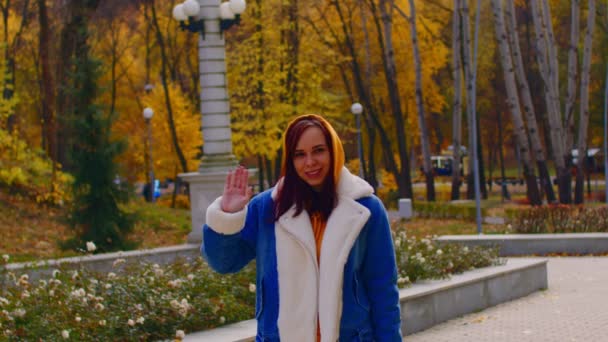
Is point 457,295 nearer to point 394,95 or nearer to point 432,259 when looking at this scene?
point 432,259

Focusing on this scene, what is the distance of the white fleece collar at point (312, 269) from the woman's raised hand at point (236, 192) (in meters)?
0.18

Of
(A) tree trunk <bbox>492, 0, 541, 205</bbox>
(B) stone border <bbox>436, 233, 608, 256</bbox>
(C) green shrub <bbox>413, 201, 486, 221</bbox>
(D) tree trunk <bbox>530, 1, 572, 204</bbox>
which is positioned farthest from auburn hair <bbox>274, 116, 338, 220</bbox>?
(D) tree trunk <bbox>530, 1, 572, 204</bbox>

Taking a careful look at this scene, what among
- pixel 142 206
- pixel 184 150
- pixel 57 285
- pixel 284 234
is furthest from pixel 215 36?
pixel 184 150

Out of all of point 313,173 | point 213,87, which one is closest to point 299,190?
point 313,173

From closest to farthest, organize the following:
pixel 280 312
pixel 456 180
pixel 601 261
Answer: pixel 280 312
pixel 601 261
pixel 456 180

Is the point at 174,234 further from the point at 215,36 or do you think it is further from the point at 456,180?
the point at 456,180

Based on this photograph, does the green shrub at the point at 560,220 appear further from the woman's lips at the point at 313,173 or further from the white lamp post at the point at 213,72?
the woman's lips at the point at 313,173

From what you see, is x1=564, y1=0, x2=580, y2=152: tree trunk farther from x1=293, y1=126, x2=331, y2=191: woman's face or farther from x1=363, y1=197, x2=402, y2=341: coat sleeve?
x1=293, y1=126, x2=331, y2=191: woman's face

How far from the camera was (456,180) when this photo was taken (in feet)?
148

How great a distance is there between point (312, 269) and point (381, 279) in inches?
10.8

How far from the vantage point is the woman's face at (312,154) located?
15.0 feet

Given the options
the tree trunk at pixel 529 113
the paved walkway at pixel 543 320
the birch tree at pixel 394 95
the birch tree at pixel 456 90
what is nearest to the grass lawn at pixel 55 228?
the tree trunk at pixel 529 113

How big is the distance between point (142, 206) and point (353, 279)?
2626cm

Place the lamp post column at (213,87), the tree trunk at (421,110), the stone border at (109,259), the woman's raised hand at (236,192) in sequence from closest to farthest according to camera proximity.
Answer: the woman's raised hand at (236,192)
the stone border at (109,259)
the lamp post column at (213,87)
the tree trunk at (421,110)
